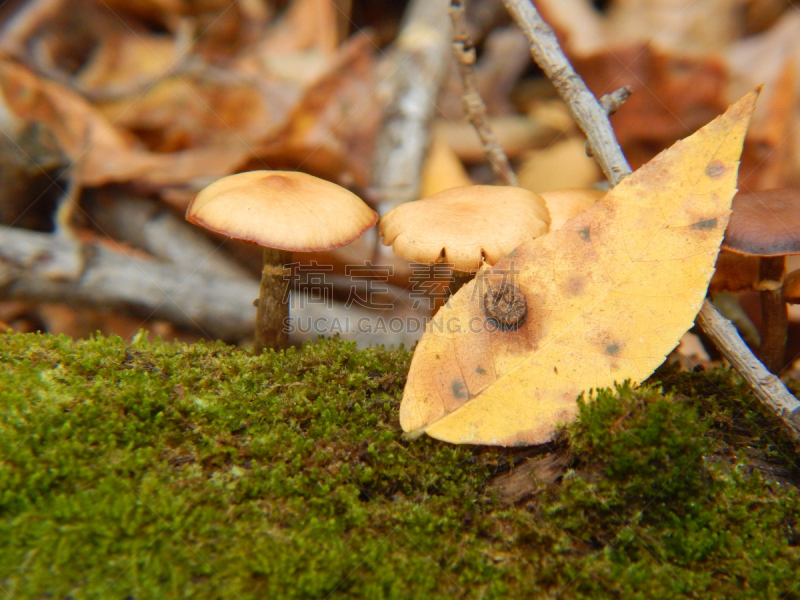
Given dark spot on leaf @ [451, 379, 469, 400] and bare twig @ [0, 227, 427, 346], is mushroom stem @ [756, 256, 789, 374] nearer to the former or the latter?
dark spot on leaf @ [451, 379, 469, 400]

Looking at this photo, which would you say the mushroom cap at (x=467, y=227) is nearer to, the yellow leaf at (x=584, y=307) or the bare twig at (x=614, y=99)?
the yellow leaf at (x=584, y=307)

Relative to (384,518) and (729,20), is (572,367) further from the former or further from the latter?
(729,20)

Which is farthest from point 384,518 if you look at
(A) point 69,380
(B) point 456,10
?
(B) point 456,10

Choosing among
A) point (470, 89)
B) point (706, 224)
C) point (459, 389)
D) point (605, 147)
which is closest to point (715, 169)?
point (706, 224)

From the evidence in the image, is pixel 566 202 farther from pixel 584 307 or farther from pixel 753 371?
pixel 753 371

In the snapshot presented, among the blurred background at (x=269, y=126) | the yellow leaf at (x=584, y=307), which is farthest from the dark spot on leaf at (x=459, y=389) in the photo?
the blurred background at (x=269, y=126)

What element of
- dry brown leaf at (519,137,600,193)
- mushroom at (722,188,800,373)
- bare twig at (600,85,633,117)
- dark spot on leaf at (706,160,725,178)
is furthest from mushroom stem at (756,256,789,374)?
dry brown leaf at (519,137,600,193)
